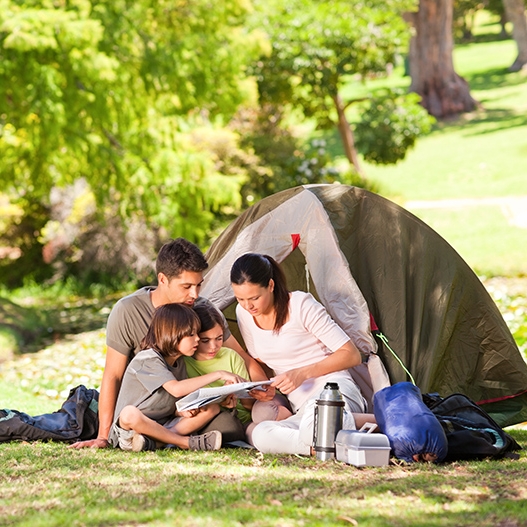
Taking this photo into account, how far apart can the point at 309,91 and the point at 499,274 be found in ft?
21.3

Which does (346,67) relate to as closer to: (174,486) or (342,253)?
(342,253)

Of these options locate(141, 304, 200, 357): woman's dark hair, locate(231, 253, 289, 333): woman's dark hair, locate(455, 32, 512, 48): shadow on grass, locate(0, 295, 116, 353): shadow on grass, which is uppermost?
locate(455, 32, 512, 48): shadow on grass

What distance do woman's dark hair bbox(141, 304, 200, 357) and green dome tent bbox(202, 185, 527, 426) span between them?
3.45 ft

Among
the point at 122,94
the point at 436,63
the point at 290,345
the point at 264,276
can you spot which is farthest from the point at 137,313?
the point at 436,63

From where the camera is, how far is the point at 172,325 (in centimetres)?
442

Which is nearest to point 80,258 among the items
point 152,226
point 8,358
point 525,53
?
point 152,226

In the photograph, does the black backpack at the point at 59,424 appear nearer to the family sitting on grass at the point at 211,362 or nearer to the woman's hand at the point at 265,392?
the family sitting on grass at the point at 211,362

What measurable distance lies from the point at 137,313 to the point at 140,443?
71 cm

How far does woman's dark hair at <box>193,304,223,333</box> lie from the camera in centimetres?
462

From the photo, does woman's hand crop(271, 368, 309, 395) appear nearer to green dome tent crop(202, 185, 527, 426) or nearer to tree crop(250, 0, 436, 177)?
green dome tent crop(202, 185, 527, 426)

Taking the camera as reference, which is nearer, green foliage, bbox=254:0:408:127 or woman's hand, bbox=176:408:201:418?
woman's hand, bbox=176:408:201:418

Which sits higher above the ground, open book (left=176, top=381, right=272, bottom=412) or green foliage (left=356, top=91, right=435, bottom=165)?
green foliage (left=356, top=91, right=435, bottom=165)

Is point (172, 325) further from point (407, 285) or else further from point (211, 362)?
point (407, 285)

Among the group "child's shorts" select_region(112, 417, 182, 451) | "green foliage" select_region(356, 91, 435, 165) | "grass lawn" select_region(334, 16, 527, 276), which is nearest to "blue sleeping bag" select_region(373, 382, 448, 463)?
"child's shorts" select_region(112, 417, 182, 451)
